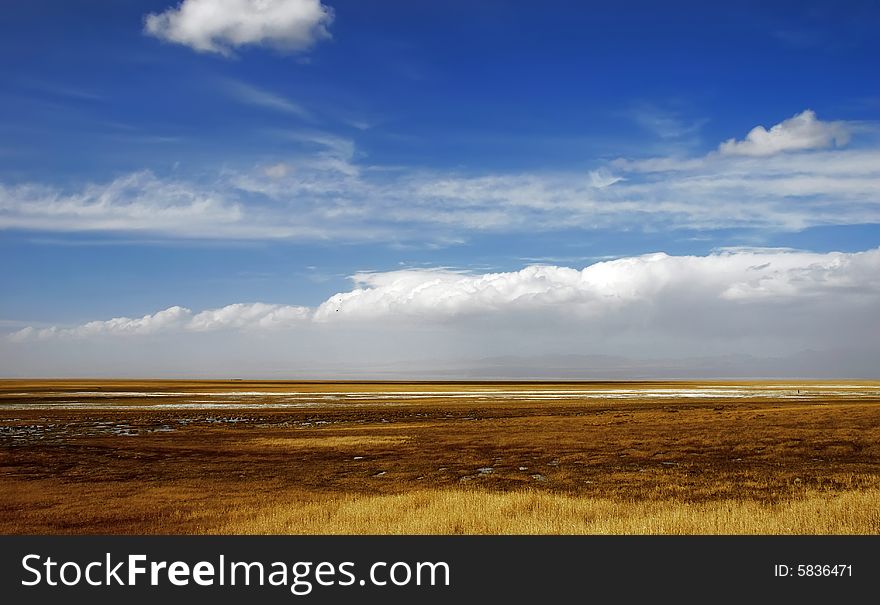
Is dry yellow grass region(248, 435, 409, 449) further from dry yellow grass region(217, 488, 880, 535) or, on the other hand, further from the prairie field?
dry yellow grass region(217, 488, 880, 535)

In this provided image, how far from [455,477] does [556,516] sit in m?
8.59

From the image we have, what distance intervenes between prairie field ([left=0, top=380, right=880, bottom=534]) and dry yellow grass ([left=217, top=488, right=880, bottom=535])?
74 millimetres

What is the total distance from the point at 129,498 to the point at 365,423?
111 feet

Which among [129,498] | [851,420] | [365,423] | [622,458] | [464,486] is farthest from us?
[365,423]

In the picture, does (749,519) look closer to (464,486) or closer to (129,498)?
(464,486)

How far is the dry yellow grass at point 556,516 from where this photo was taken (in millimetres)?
17016

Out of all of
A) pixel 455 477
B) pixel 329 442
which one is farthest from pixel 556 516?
pixel 329 442

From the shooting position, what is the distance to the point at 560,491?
23516 mm

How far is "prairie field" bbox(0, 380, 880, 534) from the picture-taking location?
719 inches

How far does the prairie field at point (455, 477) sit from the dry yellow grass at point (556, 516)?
7cm

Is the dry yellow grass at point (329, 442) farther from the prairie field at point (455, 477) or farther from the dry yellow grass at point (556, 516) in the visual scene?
the dry yellow grass at point (556, 516)

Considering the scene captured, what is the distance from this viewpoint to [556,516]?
19000 mm

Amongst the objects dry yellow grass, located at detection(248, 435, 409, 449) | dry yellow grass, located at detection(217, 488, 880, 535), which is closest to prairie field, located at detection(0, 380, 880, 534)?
dry yellow grass, located at detection(217, 488, 880, 535)
